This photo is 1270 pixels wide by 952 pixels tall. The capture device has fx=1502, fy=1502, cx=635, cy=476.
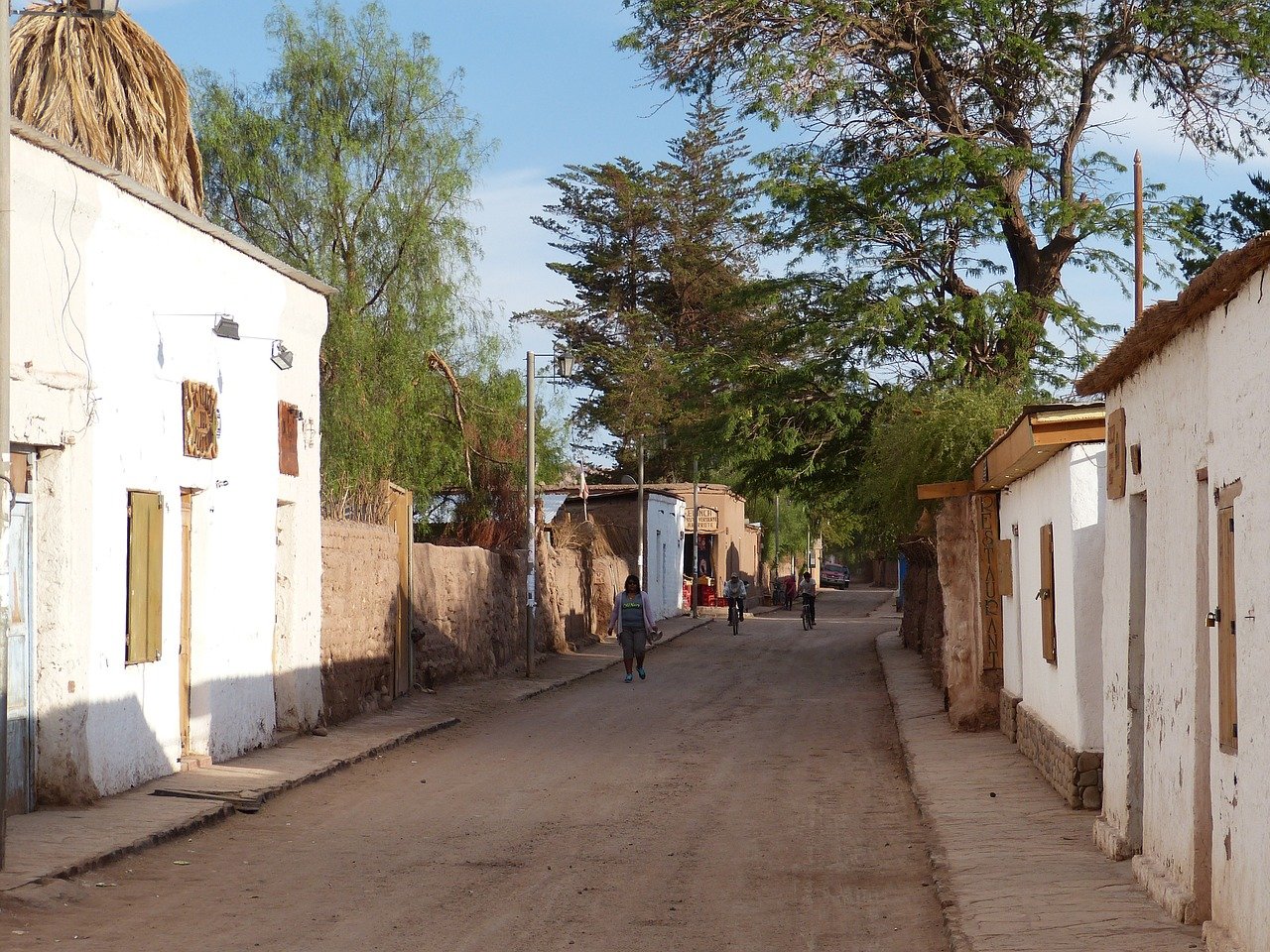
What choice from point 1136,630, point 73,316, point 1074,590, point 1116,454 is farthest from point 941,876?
point 73,316

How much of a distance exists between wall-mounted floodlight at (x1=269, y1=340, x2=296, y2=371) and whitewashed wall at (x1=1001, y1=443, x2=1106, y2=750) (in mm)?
7502

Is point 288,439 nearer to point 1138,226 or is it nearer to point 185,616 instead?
point 185,616

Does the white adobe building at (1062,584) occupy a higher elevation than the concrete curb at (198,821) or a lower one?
higher

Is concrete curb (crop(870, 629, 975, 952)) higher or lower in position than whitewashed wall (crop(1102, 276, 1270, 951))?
lower

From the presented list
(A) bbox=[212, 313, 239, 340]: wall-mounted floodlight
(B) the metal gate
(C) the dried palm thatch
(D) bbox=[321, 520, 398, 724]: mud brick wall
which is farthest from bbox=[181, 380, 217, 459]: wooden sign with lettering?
(D) bbox=[321, 520, 398, 724]: mud brick wall

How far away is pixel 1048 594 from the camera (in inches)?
509

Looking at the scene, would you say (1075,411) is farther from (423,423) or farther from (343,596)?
(423,423)

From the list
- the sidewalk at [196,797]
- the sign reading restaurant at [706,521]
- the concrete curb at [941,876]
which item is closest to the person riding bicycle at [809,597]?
the sign reading restaurant at [706,521]

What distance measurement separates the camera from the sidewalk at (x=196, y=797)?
918 cm

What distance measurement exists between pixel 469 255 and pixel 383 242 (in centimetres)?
200

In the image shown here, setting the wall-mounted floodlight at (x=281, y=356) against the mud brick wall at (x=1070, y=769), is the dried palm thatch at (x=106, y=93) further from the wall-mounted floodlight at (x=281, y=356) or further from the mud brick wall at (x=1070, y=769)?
the mud brick wall at (x=1070, y=769)

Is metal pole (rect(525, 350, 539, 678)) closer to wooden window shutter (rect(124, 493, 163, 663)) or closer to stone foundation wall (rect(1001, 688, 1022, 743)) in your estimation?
stone foundation wall (rect(1001, 688, 1022, 743))

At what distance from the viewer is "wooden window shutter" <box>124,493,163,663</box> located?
12.2 meters

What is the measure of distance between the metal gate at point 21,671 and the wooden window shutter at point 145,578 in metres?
1.32
